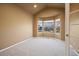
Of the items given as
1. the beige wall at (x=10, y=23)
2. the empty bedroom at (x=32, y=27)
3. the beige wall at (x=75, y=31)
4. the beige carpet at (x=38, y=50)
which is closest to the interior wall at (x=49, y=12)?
the empty bedroom at (x=32, y=27)

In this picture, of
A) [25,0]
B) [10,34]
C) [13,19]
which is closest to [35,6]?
[13,19]

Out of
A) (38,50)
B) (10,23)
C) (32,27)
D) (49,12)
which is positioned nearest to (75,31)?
(38,50)

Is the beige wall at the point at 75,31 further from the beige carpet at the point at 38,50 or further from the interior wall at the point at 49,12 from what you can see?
the interior wall at the point at 49,12

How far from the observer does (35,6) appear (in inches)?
223

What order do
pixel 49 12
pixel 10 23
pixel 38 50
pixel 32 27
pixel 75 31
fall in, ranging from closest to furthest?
pixel 75 31 < pixel 38 50 < pixel 10 23 < pixel 49 12 < pixel 32 27

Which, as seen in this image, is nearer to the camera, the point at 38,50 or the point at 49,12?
the point at 38,50

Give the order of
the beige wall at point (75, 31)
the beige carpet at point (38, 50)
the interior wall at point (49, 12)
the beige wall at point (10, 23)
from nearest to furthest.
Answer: the beige wall at point (75, 31)
the beige carpet at point (38, 50)
the beige wall at point (10, 23)
the interior wall at point (49, 12)

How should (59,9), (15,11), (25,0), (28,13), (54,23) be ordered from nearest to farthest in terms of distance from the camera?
(25,0) → (15,11) → (59,9) → (54,23) → (28,13)

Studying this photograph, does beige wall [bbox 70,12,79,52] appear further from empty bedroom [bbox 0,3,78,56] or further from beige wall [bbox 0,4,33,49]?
beige wall [bbox 0,4,33,49]

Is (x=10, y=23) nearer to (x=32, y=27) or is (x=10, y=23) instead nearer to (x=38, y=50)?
(x=38, y=50)

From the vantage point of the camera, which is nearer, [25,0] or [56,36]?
[25,0]

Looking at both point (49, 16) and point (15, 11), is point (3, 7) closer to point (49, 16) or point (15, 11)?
point (15, 11)

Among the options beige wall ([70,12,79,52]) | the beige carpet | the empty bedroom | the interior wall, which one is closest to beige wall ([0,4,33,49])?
the empty bedroom

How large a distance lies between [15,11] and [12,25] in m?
0.62
